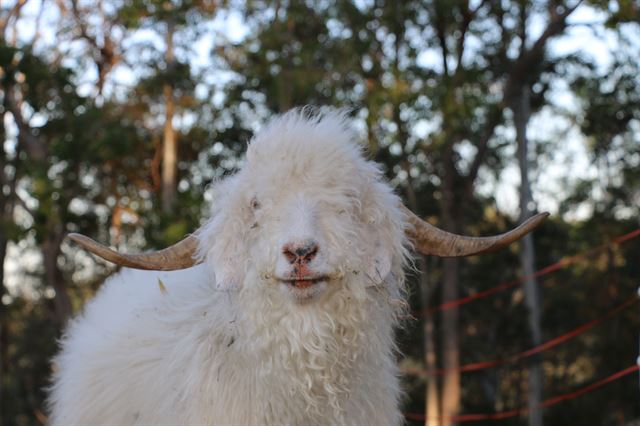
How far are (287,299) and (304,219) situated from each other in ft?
1.19

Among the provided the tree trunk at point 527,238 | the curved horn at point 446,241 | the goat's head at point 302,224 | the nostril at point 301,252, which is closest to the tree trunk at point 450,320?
the tree trunk at point 527,238

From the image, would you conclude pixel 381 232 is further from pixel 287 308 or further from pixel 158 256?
pixel 158 256

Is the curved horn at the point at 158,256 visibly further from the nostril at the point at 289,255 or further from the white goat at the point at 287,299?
the nostril at the point at 289,255

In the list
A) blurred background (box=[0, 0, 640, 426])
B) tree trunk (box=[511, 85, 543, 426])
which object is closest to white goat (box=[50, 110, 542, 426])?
blurred background (box=[0, 0, 640, 426])

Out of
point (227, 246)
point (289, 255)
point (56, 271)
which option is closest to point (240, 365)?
point (227, 246)

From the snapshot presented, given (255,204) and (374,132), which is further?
(374,132)

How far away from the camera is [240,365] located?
443 centimetres

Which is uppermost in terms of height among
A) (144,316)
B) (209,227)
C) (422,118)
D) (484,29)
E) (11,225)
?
(484,29)

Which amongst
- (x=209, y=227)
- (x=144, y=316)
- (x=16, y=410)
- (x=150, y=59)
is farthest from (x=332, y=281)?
(x=16, y=410)

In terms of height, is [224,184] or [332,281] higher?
[224,184]

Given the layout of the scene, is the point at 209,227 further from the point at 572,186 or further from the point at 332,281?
the point at 572,186

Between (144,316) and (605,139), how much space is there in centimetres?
2209

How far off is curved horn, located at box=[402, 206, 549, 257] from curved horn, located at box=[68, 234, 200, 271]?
1.13 metres

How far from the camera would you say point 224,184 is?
4.76 meters
